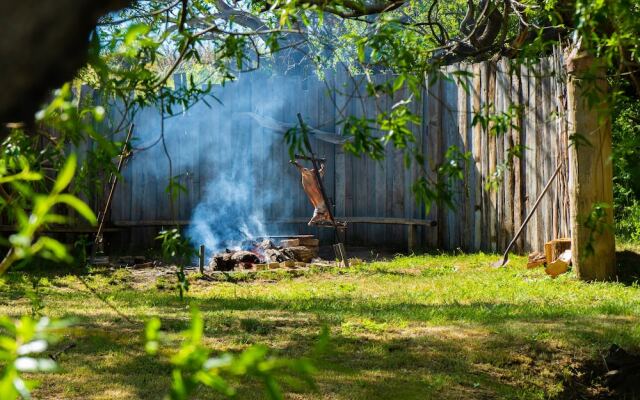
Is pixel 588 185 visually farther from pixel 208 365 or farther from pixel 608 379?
pixel 208 365

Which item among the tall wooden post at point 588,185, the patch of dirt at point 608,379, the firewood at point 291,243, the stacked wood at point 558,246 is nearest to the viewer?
the patch of dirt at point 608,379

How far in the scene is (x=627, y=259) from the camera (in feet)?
31.8

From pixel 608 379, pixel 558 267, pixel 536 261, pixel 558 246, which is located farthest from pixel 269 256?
pixel 608 379

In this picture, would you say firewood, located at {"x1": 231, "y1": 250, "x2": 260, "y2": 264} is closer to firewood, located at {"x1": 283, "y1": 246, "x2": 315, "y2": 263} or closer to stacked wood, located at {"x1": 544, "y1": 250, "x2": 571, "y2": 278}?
firewood, located at {"x1": 283, "y1": 246, "x2": 315, "y2": 263}

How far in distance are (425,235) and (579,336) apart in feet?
24.2

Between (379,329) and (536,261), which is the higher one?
(536,261)

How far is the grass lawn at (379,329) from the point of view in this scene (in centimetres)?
529

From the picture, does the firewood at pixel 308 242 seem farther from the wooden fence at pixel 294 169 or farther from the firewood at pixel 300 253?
the wooden fence at pixel 294 169

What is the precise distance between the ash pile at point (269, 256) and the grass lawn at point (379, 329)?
4.48ft

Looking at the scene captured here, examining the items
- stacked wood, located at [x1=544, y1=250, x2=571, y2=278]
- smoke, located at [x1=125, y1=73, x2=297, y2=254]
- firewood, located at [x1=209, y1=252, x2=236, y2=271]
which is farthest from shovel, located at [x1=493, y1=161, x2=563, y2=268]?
smoke, located at [x1=125, y1=73, x2=297, y2=254]

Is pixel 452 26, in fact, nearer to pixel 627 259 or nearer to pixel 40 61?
pixel 627 259

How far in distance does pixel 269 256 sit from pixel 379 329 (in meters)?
5.61

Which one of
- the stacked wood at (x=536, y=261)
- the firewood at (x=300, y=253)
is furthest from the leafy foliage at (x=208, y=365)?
the firewood at (x=300, y=253)

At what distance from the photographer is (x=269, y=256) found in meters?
12.0
